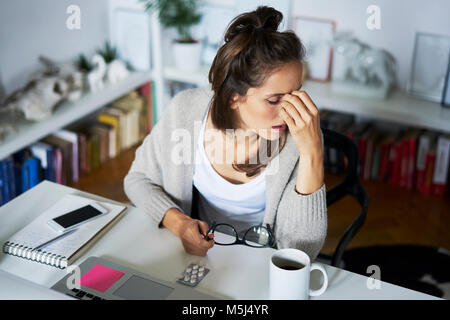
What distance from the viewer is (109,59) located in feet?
10.3

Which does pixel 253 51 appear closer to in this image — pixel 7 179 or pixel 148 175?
pixel 148 175

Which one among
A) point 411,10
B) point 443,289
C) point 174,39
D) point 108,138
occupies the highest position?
point 411,10

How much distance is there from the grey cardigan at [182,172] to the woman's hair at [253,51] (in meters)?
0.19

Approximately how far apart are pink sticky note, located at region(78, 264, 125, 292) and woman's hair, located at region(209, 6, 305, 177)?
0.55 m

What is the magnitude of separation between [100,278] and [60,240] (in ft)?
0.63

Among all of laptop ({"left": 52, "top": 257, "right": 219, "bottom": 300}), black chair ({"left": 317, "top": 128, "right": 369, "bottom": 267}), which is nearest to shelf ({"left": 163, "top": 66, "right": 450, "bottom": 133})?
black chair ({"left": 317, "top": 128, "right": 369, "bottom": 267})

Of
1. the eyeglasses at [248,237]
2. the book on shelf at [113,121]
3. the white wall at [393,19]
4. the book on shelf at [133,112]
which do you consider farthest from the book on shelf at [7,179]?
the white wall at [393,19]

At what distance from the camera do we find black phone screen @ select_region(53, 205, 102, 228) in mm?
1365

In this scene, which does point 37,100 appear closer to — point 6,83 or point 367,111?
point 6,83

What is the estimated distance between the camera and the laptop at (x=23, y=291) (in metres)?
0.97

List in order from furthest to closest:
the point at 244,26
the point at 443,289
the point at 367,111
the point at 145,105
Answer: the point at 145,105 < the point at 367,111 < the point at 443,289 < the point at 244,26
